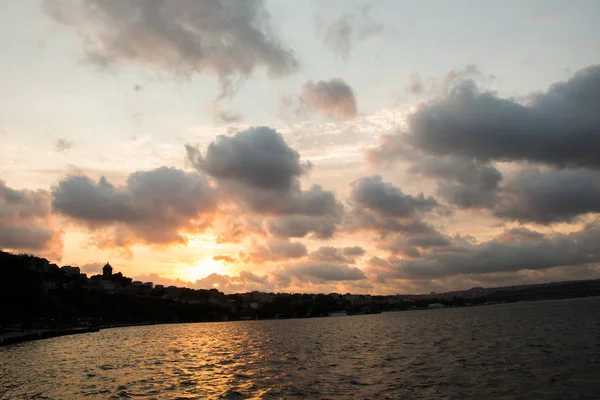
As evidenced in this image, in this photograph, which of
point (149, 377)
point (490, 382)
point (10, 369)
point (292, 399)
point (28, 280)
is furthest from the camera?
point (28, 280)

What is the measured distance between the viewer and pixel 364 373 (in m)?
53.2

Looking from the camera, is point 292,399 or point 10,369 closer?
point 292,399

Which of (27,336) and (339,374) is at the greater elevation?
(27,336)

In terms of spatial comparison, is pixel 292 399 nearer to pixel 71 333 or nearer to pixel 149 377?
pixel 149 377

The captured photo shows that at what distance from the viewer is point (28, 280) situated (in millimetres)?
145000

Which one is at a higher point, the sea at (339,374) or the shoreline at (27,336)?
the shoreline at (27,336)

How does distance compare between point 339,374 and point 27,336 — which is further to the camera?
point 27,336

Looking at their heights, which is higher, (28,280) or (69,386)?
(28,280)

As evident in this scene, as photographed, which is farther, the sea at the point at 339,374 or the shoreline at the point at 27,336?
the shoreline at the point at 27,336

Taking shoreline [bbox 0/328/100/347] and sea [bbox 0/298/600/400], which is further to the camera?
shoreline [bbox 0/328/100/347]

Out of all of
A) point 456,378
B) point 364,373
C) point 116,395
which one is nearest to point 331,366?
point 364,373

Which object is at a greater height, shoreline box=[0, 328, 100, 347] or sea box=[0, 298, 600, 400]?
shoreline box=[0, 328, 100, 347]

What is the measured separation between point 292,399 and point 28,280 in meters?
132

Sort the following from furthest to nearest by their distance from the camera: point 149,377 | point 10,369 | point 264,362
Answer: point 264,362 → point 10,369 → point 149,377
